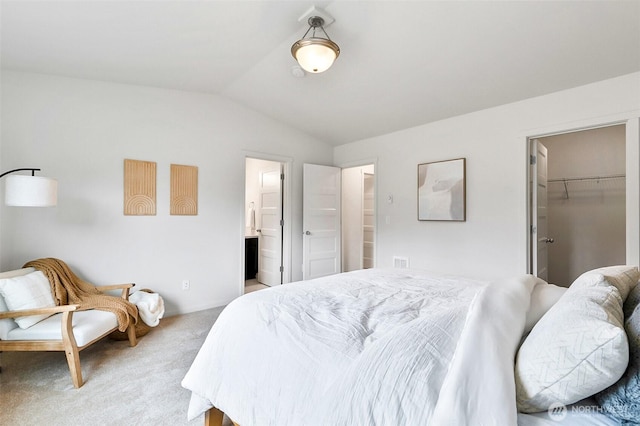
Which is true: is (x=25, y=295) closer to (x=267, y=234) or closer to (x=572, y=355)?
(x=267, y=234)

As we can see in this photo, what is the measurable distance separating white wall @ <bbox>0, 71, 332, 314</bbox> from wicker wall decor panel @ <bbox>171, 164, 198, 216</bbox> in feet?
0.22

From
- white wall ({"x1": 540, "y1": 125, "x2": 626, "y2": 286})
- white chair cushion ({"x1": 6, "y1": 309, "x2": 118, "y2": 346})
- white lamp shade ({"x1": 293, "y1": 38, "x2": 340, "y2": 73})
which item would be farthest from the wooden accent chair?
white wall ({"x1": 540, "y1": 125, "x2": 626, "y2": 286})

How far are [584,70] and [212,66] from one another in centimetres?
337

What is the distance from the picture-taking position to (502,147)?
10.5 ft

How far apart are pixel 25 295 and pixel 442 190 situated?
404 cm

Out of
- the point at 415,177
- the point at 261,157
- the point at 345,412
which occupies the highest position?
the point at 261,157

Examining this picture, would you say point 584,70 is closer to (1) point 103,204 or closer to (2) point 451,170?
(2) point 451,170

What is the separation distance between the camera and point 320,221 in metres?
4.77

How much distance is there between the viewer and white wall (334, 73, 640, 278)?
2.68m

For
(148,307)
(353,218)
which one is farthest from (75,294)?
(353,218)

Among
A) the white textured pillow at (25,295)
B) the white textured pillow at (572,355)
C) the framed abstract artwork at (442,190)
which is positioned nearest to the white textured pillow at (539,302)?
the white textured pillow at (572,355)

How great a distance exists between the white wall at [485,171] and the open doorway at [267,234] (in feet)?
5.10

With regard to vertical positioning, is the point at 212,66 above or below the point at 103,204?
above

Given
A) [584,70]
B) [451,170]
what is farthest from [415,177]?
[584,70]
